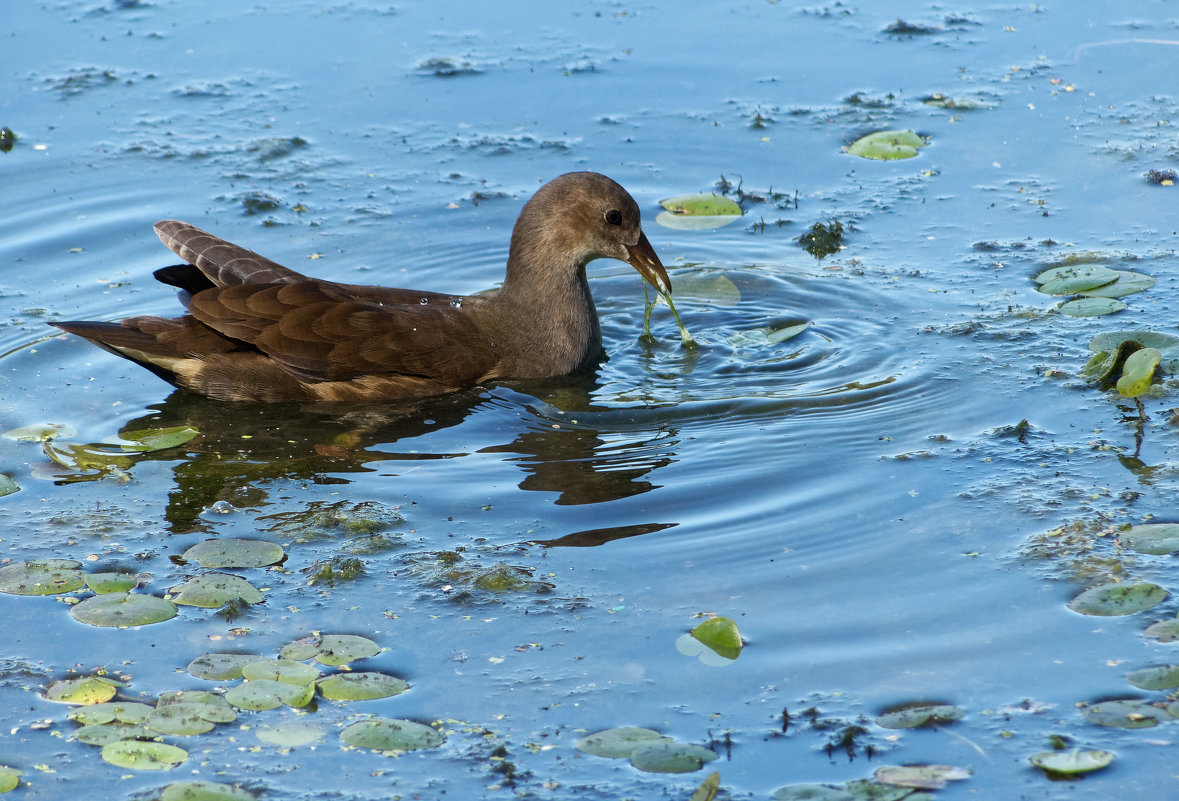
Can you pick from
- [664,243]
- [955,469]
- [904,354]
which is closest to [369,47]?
[664,243]

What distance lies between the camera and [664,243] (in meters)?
8.33

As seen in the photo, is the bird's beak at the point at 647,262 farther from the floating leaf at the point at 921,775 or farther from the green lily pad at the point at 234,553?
the floating leaf at the point at 921,775

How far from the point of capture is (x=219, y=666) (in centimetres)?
449

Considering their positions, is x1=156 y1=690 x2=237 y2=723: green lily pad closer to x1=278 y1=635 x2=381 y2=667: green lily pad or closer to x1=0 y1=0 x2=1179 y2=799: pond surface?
x1=0 y1=0 x2=1179 y2=799: pond surface

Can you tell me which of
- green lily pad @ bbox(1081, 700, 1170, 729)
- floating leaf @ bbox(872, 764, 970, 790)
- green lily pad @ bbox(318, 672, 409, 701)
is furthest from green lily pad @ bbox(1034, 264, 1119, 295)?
green lily pad @ bbox(318, 672, 409, 701)

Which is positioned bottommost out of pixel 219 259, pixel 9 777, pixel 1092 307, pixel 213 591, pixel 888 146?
pixel 9 777

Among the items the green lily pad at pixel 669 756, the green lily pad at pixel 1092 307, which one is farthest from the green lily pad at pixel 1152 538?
the green lily pad at pixel 1092 307

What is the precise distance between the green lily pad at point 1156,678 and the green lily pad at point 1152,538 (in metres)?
0.75

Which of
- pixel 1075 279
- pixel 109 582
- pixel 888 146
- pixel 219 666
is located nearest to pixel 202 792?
pixel 219 666

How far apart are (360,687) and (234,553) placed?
3.77 feet

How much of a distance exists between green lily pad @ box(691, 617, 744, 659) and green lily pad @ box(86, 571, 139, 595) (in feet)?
6.94

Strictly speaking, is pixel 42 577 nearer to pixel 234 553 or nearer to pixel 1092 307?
pixel 234 553

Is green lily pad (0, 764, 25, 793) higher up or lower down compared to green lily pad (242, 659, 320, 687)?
lower down

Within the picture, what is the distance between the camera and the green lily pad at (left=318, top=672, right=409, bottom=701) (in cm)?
432
